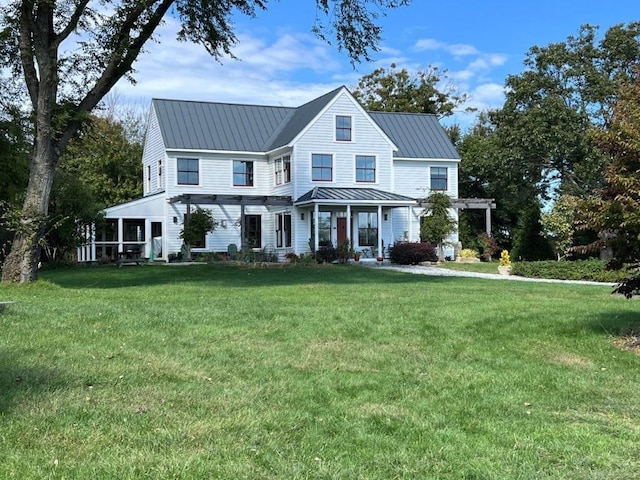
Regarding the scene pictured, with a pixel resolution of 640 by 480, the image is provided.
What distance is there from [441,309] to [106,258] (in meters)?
21.8

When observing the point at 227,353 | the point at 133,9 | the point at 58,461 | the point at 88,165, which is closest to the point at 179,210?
the point at 88,165

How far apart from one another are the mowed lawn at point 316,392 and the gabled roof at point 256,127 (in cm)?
2165

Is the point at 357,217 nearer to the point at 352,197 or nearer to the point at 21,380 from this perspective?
the point at 352,197

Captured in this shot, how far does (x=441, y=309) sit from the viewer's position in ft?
33.3

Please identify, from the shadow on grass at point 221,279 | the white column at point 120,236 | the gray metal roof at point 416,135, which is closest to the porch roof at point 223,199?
the white column at point 120,236

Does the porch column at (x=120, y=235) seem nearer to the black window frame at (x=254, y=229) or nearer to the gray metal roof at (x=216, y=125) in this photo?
the gray metal roof at (x=216, y=125)

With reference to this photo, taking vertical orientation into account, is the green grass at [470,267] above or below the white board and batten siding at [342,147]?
below

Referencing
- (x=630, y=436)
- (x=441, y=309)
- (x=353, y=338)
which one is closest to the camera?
(x=630, y=436)

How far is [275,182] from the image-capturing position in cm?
3209

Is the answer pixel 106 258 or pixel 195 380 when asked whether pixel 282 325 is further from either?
pixel 106 258

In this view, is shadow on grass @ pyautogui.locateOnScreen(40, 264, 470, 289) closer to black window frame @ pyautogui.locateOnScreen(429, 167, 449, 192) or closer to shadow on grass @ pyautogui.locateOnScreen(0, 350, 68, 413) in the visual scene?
shadow on grass @ pyautogui.locateOnScreen(0, 350, 68, 413)

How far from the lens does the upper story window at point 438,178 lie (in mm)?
34031

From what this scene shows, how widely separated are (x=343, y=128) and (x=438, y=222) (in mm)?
6356

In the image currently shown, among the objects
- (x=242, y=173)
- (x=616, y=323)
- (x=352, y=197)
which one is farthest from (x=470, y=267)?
(x=616, y=323)
